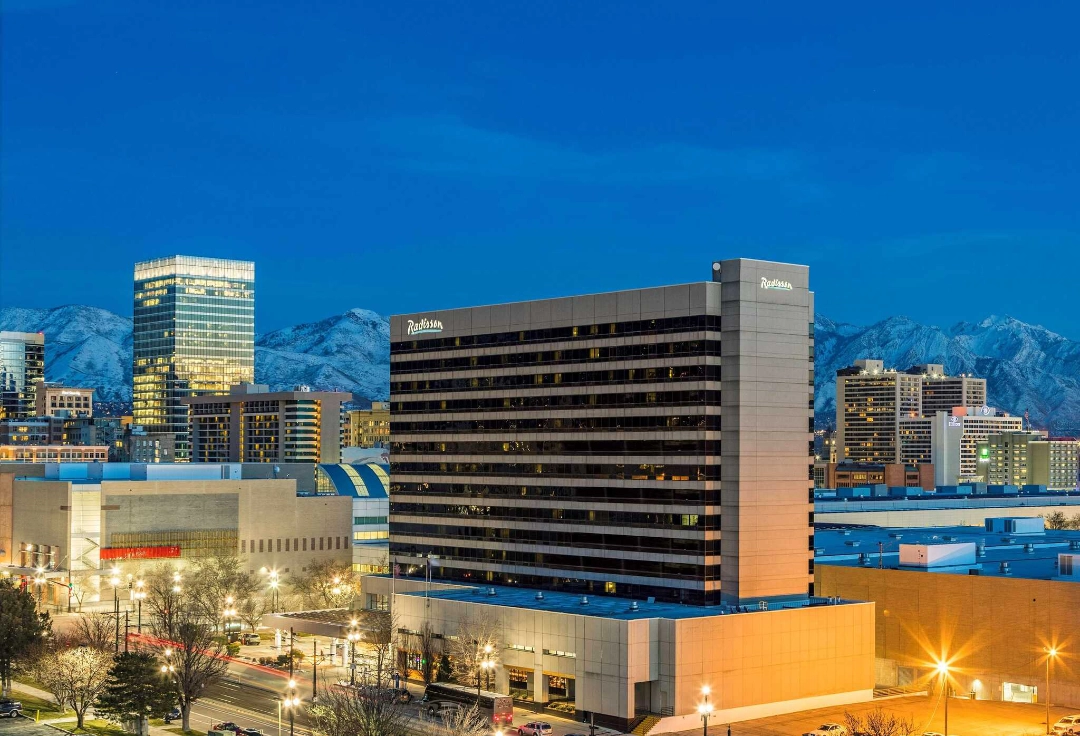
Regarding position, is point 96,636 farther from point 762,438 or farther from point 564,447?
point 762,438

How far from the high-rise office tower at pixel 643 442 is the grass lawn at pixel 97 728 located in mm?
50063

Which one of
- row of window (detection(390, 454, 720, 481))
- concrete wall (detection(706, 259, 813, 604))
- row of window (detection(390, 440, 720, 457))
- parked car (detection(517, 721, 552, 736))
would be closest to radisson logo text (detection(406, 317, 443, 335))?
row of window (detection(390, 440, 720, 457))

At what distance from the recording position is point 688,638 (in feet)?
413

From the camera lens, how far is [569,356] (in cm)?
15500

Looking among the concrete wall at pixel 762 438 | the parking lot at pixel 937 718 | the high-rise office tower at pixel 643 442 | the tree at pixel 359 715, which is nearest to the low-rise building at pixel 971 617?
the parking lot at pixel 937 718

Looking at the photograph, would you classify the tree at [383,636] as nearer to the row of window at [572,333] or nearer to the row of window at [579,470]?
the row of window at [579,470]

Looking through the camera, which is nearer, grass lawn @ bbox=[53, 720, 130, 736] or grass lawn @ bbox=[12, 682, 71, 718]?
grass lawn @ bbox=[53, 720, 130, 736]

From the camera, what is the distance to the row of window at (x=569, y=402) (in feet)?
467

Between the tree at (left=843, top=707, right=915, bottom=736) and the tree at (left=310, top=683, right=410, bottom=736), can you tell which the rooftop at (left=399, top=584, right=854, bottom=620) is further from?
the tree at (left=310, top=683, right=410, bottom=736)

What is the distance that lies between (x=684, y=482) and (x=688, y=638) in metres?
20.3

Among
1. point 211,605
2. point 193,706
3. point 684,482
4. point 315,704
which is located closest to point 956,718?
point 684,482

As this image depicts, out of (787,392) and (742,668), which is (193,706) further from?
(787,392)

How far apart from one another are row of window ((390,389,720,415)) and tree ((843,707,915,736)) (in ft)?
110

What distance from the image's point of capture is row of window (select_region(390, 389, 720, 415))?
142250mm
